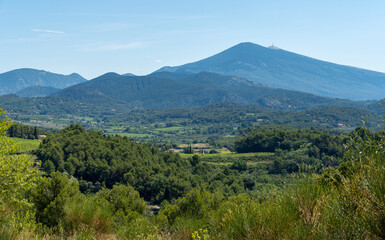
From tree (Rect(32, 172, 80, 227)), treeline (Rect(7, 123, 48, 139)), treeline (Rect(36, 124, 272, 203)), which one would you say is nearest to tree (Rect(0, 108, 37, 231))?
tree (Rect(32, 172, 80, 227))

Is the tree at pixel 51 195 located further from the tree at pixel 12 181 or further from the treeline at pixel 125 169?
the treeline at pixel 125 169

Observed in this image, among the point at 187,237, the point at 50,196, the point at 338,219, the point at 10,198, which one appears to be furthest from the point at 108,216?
the point at 338,219

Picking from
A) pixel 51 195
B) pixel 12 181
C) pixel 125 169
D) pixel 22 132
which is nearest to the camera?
pixel 12 181

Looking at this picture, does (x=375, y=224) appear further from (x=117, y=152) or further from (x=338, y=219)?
(x=117, y=152)

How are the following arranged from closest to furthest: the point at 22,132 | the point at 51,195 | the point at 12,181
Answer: the point at 12,181 < the point at 51,195 < the point at 22,132

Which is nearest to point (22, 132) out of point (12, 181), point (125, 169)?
point (125, 169)

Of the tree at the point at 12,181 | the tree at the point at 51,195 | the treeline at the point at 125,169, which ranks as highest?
the tree at the point at 12,181

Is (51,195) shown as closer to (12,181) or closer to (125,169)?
(12,181)

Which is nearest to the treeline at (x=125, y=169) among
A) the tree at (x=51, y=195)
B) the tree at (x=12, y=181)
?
the tree at (x=51, y=195)

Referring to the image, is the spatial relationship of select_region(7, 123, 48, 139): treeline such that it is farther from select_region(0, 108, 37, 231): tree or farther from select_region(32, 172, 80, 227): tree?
select_region(0, 108, 37, 231): tree

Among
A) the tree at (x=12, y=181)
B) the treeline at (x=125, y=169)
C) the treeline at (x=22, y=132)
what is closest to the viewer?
the tree at (x=12, y=181)

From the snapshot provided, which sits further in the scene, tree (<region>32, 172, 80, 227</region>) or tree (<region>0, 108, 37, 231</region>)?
tree (<region>32, 172, 80, 227</region>)

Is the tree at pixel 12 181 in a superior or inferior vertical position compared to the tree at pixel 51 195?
superior

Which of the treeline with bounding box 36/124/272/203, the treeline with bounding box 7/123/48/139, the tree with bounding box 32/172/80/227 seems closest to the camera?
the tree with bounding box 32/172/80/227
